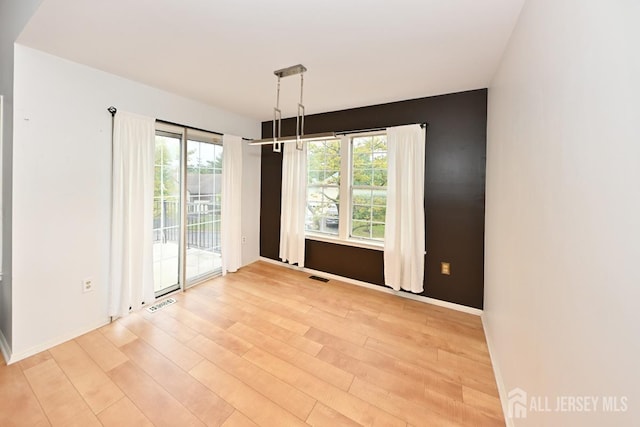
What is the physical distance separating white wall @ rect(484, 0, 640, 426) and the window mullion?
85.4 inches

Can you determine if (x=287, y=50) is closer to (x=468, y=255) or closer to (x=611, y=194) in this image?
(x=611, y=194)

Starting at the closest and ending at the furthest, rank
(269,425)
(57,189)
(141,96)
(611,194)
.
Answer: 1. (611,194)
2. (269,425)
3. (57,189)
4. (141,96)

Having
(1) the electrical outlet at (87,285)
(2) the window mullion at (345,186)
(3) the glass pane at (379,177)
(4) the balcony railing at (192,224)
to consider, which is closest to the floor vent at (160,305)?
(1) the electrical outlet at (87,285)

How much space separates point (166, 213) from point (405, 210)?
→ 310cm

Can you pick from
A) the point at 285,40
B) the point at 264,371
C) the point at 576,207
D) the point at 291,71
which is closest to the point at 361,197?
the point at 291,71

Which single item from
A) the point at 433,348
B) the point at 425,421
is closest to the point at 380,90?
the point at 433,348

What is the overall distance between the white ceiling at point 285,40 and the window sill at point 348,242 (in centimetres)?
199

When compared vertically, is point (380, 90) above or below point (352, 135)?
above

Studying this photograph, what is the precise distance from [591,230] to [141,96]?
3.76 meters

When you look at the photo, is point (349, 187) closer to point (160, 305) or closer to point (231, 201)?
point (231, 201)

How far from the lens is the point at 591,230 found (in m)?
0.77

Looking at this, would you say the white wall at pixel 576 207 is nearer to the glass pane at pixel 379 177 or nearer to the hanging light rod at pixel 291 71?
the hanging light rod at pixel 291 71

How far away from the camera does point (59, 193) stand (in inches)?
86.7

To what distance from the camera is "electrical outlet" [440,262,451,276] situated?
119 inches
